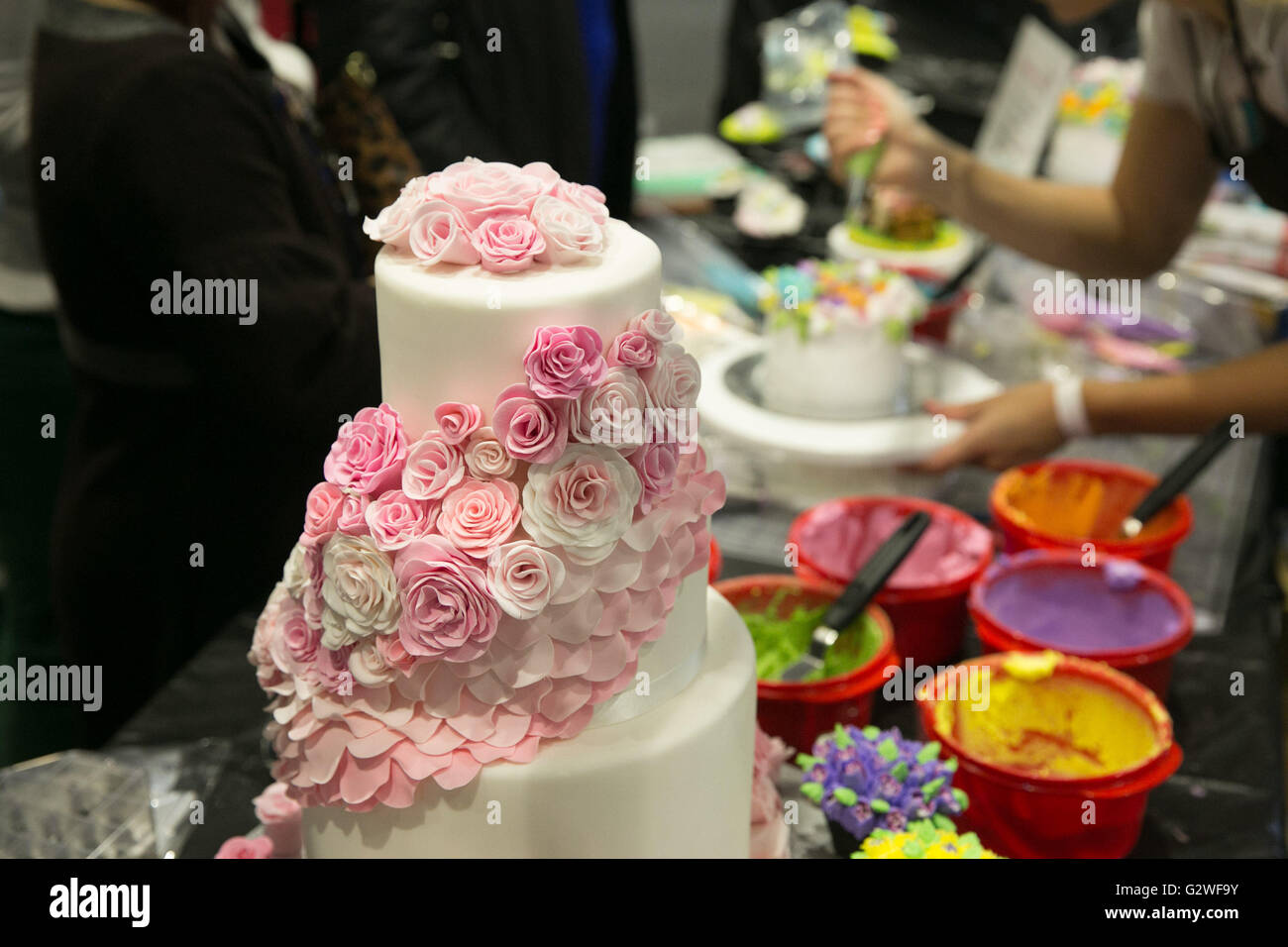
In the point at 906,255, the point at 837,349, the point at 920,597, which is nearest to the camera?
the point at 920,597

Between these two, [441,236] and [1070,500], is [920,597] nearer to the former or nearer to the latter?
[1070,500]

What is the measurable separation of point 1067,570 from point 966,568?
114 millimetres

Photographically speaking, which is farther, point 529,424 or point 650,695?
point 650,695

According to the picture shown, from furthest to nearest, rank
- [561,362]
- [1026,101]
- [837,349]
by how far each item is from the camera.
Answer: [1026,101], [837,349], [561,362]

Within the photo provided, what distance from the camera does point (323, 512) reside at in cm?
96

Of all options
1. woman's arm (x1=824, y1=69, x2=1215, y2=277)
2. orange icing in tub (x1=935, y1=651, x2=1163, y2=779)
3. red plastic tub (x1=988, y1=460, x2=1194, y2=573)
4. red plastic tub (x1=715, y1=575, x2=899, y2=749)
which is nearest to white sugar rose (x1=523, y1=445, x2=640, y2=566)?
red plastic tub (x1=715, y1=575, x2=899, y2=749)

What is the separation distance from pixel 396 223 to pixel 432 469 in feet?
0.60

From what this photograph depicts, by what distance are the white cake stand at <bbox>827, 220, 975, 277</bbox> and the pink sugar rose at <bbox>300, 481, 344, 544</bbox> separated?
183cm

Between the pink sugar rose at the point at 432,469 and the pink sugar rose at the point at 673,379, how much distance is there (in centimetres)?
14

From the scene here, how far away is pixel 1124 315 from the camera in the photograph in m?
2.48

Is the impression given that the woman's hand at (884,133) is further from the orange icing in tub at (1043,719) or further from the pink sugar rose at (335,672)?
the pink sugar rose at (335,672)

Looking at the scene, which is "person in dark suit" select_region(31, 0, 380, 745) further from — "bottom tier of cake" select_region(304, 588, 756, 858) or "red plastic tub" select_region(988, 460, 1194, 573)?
"red plastic tub" select_region(988, 460, 1194, 573)

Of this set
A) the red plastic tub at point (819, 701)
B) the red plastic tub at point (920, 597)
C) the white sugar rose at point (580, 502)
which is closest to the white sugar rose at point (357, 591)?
the white sugar rose at point (580, 502)

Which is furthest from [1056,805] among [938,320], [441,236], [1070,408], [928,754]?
[938,320]
